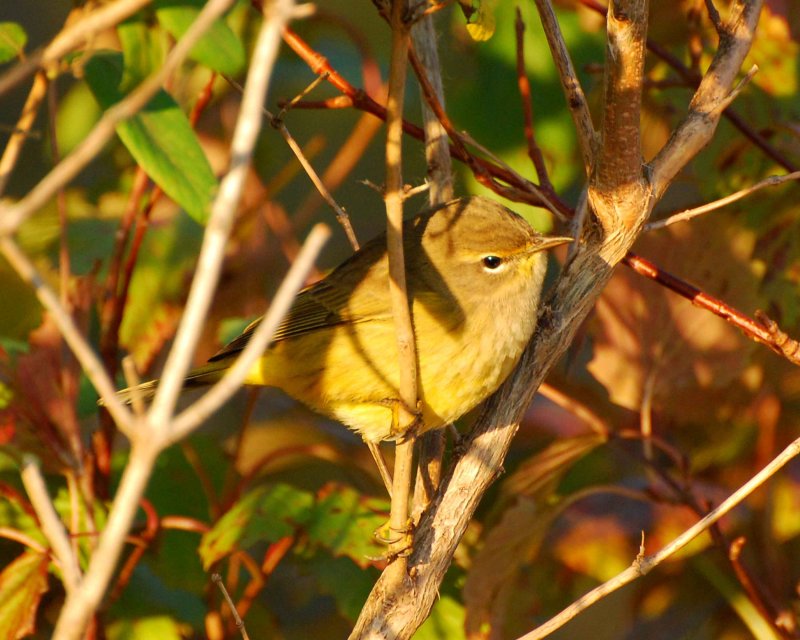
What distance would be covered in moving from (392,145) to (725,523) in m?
1.86

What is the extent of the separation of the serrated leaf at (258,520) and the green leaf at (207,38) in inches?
44.8

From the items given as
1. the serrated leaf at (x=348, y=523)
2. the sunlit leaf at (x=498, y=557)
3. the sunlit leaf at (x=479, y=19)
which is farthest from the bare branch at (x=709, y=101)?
the serrated leaf at (x=348, y=523)

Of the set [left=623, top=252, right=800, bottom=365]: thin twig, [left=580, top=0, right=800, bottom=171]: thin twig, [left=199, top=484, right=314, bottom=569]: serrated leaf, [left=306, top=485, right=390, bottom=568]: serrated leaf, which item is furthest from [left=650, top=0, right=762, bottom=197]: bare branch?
[left=199, top=484, right=314, bottom=569]: serrated leaf

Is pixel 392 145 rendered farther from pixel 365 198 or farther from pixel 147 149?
pixel 365 198

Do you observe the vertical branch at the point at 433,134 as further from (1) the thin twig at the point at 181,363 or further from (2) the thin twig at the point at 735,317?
Result: (1) the thin twig at the point at 181,363

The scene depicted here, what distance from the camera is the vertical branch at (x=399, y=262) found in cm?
181

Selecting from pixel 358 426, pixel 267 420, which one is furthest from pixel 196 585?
pixel 267 420

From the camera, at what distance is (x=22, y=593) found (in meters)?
2.62

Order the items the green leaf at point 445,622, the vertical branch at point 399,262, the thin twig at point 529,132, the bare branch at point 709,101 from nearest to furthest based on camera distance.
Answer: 1. the vertical branch at point 399,262
2. the bare branch at point 709,101
3. the thin twig at point 529,132
4. the green leaf at point 445,622

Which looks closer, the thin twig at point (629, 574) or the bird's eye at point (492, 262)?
the thin twig at point (629, 574)

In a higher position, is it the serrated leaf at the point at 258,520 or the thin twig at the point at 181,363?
the thin twig at the point at 181,363

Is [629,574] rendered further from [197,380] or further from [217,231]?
[197,380]

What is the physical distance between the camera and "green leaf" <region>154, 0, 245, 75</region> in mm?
2172

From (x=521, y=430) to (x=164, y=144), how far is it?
1805 millimetres
